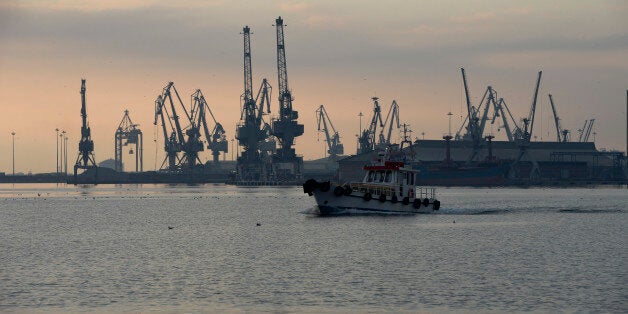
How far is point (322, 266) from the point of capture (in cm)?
5722

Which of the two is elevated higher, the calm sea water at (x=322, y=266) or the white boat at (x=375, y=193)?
the white boat at (x=375, y=193)

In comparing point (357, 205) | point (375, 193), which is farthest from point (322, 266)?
point (375, 193)

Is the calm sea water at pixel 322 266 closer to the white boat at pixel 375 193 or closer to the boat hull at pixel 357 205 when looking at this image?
the boat hull at pixel 357 205

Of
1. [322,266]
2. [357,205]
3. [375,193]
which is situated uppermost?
[375,193]

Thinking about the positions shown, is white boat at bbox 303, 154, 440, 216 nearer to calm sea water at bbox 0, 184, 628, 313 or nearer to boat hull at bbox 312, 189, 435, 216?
boat hull at bbox 312, 189, 435, 216

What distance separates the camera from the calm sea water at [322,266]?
4388cm

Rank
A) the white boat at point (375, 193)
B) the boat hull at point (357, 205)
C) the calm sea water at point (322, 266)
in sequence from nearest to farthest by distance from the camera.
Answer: the calm sea water at point (322, 266) → the boat hull at point (357, 205) → the white boat at point (375, 193)

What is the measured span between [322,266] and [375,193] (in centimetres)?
4135

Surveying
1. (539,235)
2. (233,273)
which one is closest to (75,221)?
(539,235)

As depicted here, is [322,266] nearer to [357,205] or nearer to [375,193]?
[357,205]

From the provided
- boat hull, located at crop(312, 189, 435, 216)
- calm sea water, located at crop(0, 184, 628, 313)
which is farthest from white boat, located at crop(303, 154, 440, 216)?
calm sea water, located at crop(0, 184, 628, 313)

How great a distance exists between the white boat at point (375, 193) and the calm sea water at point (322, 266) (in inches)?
53.3

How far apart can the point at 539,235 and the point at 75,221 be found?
168 feet

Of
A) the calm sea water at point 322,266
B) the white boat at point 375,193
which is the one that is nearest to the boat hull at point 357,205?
the white boat at point 375,193
